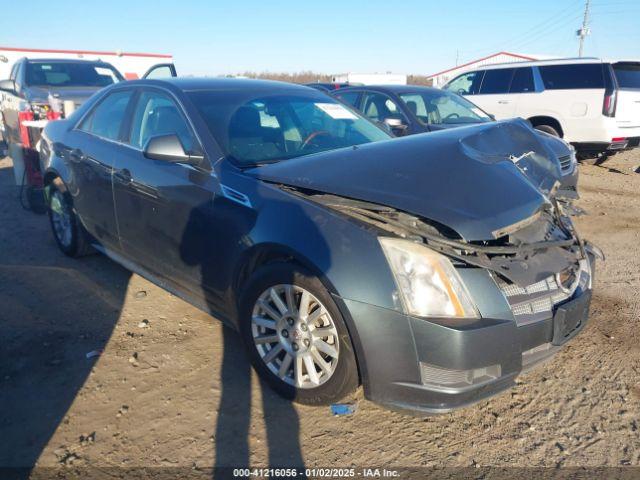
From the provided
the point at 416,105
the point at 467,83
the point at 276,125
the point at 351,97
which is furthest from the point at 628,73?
the point at 276,125

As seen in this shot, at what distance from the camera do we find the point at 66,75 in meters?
9.73

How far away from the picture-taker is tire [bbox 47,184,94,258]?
4.63 m

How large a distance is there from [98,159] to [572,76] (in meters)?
9.10

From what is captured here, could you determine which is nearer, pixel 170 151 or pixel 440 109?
pixel 170 151

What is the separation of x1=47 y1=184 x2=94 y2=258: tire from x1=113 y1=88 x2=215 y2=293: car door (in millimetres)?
1054

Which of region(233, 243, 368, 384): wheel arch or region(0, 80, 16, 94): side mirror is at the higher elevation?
region(0, 80, 16, 94): side mirror

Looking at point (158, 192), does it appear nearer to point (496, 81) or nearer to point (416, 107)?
point (416, 107)

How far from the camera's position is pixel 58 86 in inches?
372

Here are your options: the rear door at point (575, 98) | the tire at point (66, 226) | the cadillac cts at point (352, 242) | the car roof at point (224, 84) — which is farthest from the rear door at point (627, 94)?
the tire at point (66, 226)

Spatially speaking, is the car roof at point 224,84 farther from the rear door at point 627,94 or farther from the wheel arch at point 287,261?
the rear door at point 627,94

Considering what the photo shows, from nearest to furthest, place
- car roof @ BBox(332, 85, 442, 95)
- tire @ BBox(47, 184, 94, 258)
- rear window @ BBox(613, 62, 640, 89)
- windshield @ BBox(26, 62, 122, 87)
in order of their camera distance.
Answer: tire @ BBox(47, 184, 94, 258)
car roof @ BBox(332, 85, 442, 95)
rear window @ BBox(613, 62, 640, 89)
windshield @ BBox(26, 62, 122, 87)

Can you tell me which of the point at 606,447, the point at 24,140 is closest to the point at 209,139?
the point at 606,447

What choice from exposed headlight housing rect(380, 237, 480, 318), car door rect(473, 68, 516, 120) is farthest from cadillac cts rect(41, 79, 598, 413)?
car door rect(473, 68, 516, 120)

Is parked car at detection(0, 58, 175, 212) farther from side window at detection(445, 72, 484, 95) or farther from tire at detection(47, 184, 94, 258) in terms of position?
side window at detection(445, 72, 484, 95)
